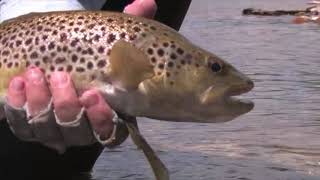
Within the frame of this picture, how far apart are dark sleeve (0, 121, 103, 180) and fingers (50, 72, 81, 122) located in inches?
41.7

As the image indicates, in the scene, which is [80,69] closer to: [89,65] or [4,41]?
[89,65]

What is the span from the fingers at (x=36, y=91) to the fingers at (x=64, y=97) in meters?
0.02

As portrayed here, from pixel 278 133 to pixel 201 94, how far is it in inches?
112

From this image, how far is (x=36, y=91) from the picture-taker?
2.71 meters

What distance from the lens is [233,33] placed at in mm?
11984

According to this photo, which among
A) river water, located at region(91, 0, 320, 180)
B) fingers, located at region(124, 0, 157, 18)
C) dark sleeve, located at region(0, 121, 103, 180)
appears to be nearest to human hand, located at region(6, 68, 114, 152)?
fingers, located at region(124, 0, 157, 18)

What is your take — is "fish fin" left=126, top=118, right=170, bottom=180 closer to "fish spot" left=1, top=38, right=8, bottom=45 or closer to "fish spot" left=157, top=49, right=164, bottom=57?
"fish spot" left=157, top=49, right=164, bottom=57

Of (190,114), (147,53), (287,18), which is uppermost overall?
(147,53)

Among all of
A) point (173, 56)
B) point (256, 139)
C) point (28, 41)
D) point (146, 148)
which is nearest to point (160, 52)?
point (173, 56)

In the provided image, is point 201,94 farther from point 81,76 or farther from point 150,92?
point 81,76

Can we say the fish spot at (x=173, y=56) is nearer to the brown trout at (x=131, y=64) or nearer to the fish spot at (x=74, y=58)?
the brown trout at (x=131, y=64)

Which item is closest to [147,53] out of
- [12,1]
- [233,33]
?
[12,1]

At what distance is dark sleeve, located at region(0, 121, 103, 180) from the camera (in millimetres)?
3943

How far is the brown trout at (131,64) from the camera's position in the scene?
2.65m
